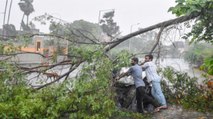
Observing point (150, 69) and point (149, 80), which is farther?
point (149, 80)

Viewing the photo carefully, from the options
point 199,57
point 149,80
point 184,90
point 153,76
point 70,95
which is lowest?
point 184,90

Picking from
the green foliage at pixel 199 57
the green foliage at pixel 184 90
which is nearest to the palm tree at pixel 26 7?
the green foliage at pixel 199 57

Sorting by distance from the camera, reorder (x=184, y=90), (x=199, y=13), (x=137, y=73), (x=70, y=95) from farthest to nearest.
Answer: (x=184, y=90), (x=137, y=73), (x=199, y=13), (x=70, y=95)

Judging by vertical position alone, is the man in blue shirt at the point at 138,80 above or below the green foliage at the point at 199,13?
below

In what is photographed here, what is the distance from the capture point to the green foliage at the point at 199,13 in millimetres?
6380

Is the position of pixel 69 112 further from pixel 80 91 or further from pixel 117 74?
pixel 117 74

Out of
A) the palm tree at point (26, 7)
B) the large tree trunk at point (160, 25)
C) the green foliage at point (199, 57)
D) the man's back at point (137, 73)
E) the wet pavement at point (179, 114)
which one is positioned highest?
the palm tree at point (26, 7)

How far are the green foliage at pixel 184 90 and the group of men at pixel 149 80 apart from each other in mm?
1100

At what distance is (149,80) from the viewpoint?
782 cm

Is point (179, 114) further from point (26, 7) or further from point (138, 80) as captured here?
point (26, 7)

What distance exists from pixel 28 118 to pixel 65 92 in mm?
907

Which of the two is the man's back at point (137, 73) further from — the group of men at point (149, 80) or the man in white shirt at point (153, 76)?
the man in white shirt at point (153, 76)

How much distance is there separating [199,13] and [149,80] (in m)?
2.03

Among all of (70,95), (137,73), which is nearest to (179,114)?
(137,73)
